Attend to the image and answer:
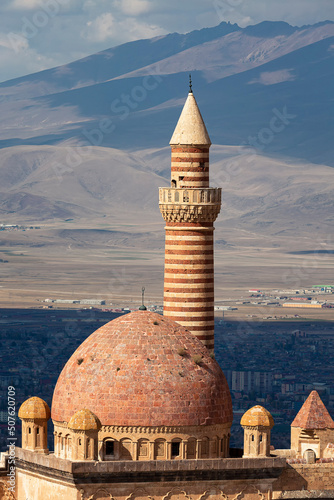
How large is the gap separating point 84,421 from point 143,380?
9.54ft

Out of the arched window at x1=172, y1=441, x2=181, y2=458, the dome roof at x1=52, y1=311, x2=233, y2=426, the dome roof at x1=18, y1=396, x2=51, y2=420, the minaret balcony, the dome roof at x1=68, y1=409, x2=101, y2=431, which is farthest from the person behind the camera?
the minaret balcony

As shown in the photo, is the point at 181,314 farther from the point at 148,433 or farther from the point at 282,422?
the point at 282,422

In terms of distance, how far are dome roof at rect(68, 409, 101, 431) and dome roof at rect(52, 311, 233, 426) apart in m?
1.28

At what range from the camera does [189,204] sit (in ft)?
208

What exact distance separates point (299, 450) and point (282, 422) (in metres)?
119

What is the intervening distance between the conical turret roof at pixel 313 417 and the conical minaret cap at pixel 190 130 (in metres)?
12.1

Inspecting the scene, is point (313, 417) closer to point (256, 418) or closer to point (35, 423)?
point (256, 418)

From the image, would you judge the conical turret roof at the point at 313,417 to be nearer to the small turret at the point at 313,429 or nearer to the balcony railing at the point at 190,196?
the small turret at the point at 313,429

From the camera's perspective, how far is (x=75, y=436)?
50125mm

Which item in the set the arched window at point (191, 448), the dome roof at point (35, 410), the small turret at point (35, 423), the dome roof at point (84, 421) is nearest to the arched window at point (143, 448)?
the arched window at point (191, 448)

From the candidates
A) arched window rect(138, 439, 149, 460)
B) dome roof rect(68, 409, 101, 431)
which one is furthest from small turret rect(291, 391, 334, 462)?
dome roof rect(68, 409, 101, 431)

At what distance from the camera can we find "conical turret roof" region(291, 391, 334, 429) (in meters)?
59.3

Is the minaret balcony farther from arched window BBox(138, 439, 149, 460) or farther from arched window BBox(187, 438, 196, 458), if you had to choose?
arched window BBox(138, 439, 149, 460)

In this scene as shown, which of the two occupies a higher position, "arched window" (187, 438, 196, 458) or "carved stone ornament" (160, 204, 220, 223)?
"carved stone ornament" (160, 204, 220, 223)
